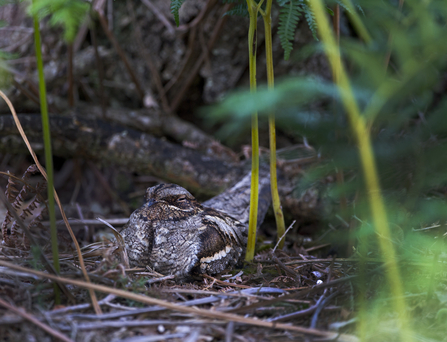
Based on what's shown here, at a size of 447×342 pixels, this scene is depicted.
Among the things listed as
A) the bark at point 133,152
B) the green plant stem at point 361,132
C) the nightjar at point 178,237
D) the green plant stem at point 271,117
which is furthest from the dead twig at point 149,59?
the green plant stem at point 361,132

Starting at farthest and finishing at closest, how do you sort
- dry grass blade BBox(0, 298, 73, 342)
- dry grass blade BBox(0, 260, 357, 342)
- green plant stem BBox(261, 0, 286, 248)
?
green plant stem BBox(261, 0, 286, 248) → dry grass blade BBox(0, 260, 357, 342) → dry grass blade BBox(0, 298, 73, 342)

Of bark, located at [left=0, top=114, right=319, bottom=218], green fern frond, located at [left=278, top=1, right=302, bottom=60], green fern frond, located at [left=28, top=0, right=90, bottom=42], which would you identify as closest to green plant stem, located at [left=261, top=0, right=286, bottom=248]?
green fern frond, located at [left=278, top=1, right=302, bottom=60]

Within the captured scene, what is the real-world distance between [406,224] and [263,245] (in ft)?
5.00

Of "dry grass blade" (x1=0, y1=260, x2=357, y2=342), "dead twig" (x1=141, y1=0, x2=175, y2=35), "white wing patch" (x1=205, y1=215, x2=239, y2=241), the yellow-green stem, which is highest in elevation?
"dead twig" (x1=141, y1=0, x2=175, y2=35)

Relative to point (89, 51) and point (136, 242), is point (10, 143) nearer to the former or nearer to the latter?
point (89, 51)

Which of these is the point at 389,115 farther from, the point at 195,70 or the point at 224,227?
the point at 195,70

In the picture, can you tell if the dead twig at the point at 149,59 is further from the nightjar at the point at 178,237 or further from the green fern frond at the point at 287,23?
the green fern frond at the point at 287,23

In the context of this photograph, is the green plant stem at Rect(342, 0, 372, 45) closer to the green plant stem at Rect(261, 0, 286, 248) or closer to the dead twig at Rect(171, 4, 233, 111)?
the green plant stem at Rect(261, 0, 286, 248)

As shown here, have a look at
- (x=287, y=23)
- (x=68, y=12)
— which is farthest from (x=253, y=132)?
(x=68, y=12)

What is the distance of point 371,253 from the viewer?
2.48 m

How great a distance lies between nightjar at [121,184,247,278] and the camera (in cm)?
230

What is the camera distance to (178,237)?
2385 millimetres

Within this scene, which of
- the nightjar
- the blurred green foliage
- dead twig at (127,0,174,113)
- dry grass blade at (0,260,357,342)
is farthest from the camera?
dead twig at (127,0,174,113)

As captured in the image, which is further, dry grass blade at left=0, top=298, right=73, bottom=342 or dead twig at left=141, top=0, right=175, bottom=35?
dead twig at left=141, top=0, right=175, bottom=35
